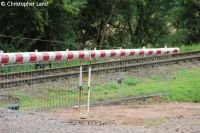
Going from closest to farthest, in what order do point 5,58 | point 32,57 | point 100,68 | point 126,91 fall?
1. point 5,58
2. point 32,57
3. point 126,91
4. point 100,68

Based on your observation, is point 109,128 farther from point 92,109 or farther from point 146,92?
point 146,92

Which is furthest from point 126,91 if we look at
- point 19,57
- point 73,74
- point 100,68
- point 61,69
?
point 19,57

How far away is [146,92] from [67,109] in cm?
394

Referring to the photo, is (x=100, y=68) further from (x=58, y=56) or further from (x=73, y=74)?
(x=58, y=56)

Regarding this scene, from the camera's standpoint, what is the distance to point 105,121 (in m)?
9.95

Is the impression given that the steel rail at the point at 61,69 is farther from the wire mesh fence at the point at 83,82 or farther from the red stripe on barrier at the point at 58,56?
the red stripe on barrier at the point at 58,56

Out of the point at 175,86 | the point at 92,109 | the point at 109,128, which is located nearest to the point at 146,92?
the point at 175,86

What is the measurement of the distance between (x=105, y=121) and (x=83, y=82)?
639cm

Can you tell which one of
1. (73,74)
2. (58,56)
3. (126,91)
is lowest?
(126,91)

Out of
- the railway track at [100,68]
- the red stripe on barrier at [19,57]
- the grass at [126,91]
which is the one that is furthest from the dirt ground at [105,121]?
the railway track at [100,68]

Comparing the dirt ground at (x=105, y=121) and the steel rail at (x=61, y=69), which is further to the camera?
the steel rail at (x=61, y=69)

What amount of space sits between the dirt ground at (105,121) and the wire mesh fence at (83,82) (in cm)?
114

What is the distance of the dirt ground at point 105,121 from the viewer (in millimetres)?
8664

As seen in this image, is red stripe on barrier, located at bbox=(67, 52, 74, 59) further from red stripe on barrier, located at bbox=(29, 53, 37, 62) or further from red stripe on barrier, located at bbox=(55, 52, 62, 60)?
red stripe on barrier, located at bbox=(29, 53, 37, 62)
